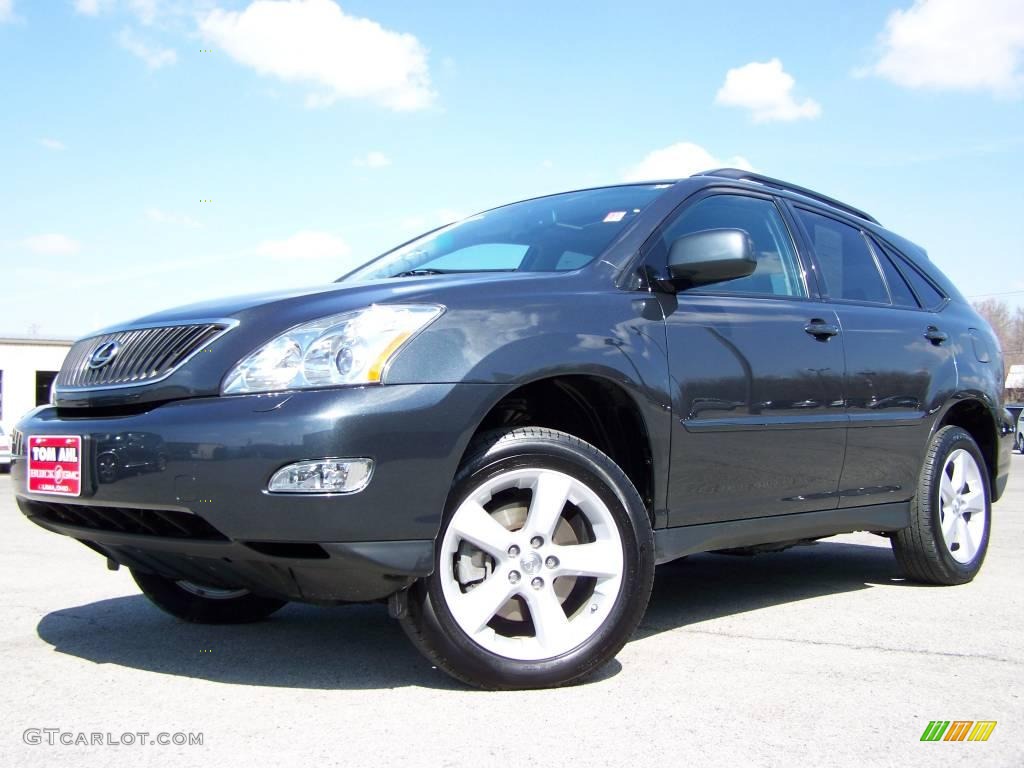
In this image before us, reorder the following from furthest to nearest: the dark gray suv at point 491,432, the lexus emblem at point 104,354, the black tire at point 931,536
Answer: the black tire at point 931,536 → the lexus emblem at point 104,354 → the dark gray suv at point 491,432

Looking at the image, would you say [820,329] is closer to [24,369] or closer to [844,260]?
[844,260]

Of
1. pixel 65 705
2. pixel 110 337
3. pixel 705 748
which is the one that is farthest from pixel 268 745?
pixel 110 337

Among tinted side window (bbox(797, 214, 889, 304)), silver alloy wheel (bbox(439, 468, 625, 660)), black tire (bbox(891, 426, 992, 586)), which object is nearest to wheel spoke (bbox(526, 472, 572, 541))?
silver alloy wheel (bbox(439, 468, 625, 660))

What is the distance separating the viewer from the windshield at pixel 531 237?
376 centimetres

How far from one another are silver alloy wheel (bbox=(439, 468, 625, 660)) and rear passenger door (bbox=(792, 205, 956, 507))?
1580 millimetres

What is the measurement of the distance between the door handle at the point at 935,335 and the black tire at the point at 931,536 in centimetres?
43

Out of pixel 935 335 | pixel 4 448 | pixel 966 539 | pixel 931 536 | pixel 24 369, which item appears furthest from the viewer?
pixel 24 369

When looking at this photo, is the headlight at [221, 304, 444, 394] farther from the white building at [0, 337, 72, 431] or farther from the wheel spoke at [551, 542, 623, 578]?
the white building at [0, 337, 72, 431]

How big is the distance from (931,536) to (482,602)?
8.83 feet

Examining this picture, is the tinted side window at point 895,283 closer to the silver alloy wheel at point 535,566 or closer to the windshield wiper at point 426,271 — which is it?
the windshield wiper at point 426,271

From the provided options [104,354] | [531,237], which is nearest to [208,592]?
[104,354]

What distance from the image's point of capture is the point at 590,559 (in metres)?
3.12

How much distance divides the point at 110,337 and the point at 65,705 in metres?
1.14

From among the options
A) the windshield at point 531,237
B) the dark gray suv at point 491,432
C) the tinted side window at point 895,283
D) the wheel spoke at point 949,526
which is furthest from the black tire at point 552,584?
the tinted side window at point 895,283
